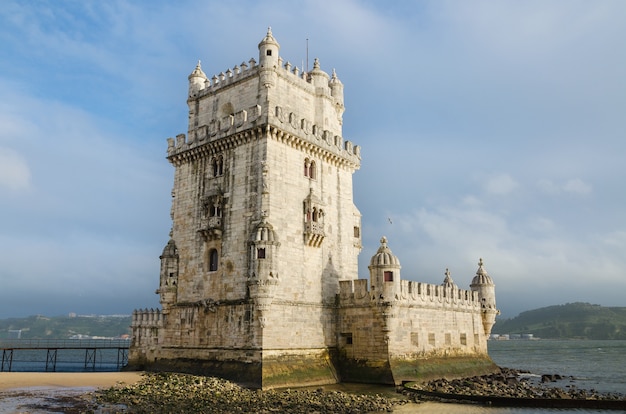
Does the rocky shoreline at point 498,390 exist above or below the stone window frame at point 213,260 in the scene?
below

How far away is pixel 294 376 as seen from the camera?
31.8m

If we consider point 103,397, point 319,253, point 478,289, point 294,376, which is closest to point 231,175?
point 319,253

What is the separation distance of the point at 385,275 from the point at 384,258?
1.13m

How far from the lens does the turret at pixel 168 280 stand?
36.7 metres

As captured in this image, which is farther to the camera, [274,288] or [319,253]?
[319,253]

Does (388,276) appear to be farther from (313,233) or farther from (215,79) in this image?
(215,79)

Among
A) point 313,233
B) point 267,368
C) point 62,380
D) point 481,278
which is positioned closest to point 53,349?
point 62,380

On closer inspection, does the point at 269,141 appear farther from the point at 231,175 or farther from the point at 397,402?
the point at 397,402

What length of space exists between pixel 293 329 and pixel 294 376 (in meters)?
2.83

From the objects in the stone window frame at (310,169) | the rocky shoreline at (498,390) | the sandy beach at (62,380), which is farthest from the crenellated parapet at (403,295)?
the sandy beach at (62,380)

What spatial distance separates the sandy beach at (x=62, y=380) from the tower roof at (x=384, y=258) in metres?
16.3

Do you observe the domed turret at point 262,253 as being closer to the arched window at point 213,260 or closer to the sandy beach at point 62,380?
the arched window at point 213,260

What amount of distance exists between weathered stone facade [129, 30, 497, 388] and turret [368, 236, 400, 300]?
0.08 metres

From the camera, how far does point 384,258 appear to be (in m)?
35.0
